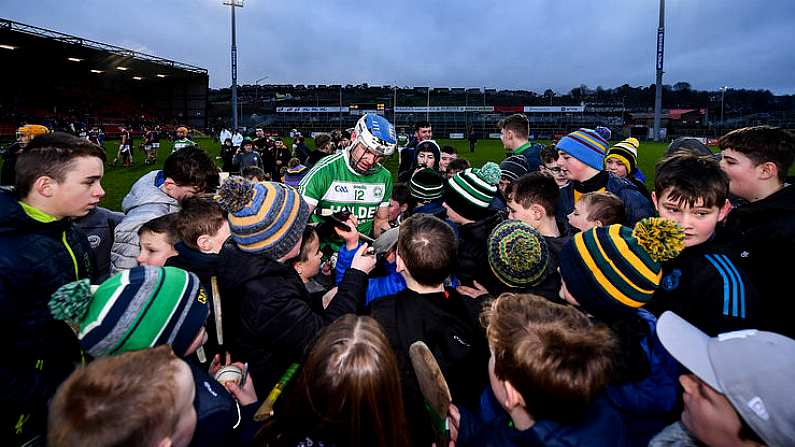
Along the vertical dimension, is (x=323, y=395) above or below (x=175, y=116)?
below

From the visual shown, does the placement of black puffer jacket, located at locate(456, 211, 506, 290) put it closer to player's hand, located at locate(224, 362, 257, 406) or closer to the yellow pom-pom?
the yellow pom-pom

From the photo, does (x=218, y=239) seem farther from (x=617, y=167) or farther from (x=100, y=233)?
(x=617, y=167)

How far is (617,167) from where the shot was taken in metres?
6.17

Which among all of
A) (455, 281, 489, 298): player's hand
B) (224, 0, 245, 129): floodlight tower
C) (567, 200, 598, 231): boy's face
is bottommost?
(455, 281, 489, 298): player's hand

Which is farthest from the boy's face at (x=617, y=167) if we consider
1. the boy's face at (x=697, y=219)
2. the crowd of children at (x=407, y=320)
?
the boy's face at (x=697, y=219)

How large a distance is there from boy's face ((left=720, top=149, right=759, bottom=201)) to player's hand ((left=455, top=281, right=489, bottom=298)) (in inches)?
83.2

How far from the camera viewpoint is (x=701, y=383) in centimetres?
155

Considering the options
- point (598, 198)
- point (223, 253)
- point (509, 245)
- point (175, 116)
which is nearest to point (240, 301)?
point (223, 253)

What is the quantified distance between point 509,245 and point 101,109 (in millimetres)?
60863

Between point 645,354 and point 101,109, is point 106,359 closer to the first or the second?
point 645,354

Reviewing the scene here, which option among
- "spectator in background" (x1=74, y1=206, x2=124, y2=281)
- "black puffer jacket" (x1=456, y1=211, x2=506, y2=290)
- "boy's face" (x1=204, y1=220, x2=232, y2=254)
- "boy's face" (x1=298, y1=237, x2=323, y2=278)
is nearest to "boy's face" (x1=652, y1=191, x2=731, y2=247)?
"black puffer jacket" (x1=456, y1=211, x2=506, y2=290)

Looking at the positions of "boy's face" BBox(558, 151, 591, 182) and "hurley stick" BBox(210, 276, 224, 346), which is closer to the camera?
"hurley stick" BBox(210, 276, 224, 346)

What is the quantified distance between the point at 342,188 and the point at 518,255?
88.7 inches

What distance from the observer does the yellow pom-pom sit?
206 centimetres
